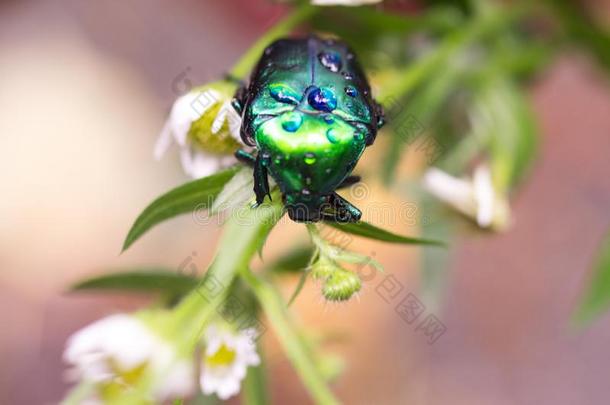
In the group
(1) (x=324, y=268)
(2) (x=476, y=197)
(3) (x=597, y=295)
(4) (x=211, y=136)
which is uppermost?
(4) (x=211, y=136)

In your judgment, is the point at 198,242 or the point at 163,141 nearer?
the point at 163,141

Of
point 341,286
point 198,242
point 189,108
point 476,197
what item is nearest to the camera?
point 341,286

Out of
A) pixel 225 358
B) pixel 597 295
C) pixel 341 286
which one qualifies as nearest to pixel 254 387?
pixel 225 358

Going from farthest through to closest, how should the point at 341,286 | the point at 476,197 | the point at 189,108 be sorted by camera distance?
the point at 476,197 → the point at 189,108 → the point at 341,286

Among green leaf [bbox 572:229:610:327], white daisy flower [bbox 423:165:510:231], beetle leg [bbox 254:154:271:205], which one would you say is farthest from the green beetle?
green leaf [bbox 572:229:610:327]

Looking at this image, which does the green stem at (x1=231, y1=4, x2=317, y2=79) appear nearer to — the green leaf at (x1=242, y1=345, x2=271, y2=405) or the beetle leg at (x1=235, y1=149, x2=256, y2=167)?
the beetle leg at (x1=235, y1=149, x2=256, y2=167)

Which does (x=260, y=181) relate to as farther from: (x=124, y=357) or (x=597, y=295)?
(x=597, y=295)

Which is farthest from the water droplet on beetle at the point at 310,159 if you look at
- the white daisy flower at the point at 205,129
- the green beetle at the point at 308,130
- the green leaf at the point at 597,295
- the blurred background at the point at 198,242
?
the blurred background at the point at 198,242

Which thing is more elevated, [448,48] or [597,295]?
[448,48]
